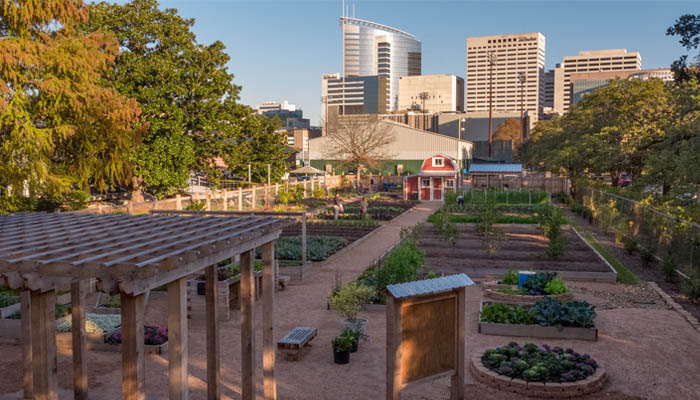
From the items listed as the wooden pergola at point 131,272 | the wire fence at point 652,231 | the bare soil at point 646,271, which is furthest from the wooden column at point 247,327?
the wire fence at point 652,231

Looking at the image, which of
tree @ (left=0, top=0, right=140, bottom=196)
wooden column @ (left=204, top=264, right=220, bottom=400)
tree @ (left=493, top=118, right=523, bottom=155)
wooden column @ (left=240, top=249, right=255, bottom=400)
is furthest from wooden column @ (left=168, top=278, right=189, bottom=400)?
tree @ (left=493, top=118, right=523, bottom=155)

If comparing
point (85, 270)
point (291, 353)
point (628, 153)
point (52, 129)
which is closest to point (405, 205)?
point (628, 153)

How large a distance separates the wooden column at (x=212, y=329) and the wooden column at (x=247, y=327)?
34cm

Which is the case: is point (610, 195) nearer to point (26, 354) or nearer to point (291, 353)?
point (291, 353)

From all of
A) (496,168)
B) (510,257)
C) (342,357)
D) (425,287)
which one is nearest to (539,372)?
(425,287)

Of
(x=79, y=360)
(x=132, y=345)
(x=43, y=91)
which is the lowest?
(x=79, y=360)

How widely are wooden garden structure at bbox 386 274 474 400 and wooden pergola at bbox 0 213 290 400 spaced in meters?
1.75

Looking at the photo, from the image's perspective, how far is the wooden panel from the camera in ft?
23.6

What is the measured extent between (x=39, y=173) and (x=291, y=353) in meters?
13.7

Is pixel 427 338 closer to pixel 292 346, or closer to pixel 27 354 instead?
pixel 292 346

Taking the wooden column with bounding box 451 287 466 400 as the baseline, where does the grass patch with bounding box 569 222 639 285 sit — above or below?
below

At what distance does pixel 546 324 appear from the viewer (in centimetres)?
1084

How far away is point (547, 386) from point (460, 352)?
1.49 metres

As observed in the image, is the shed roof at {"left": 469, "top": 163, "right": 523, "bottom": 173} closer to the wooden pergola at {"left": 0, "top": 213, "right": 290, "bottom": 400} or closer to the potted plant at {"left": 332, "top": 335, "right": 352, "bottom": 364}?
the potted plant at {"left": 332, "top": 335, "right": 352, "bottom": 364}
